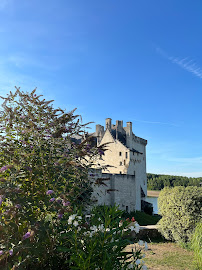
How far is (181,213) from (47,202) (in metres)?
9.74

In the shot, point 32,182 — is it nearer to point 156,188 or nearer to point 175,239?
point 175,239

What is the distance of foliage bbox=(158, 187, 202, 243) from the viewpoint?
469 inches

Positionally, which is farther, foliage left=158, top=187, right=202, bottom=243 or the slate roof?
the slate roof

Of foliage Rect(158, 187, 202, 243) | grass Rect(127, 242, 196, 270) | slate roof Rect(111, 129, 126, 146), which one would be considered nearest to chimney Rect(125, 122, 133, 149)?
slate roof Rect(111, 129, 126, 146)

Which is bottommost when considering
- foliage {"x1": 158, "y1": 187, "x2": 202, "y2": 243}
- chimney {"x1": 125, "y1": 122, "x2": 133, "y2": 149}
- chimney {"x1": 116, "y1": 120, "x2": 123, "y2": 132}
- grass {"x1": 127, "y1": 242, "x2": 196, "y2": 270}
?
grass {"x1": 127, "y1": 242, "x2": 196, "y2": 270}

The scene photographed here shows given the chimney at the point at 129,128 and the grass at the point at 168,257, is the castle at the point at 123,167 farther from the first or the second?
the grass at the point at 168,257

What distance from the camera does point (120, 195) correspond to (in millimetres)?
32344

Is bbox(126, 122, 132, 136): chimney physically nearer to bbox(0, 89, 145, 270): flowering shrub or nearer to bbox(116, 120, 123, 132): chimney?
bbox(116, 120, 123, 132): chimney

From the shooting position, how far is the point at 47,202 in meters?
3.98

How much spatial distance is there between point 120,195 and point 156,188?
63813mm

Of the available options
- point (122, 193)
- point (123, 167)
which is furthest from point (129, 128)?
point (122, 193)

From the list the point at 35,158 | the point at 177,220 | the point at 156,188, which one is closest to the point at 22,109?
the point at 35,158

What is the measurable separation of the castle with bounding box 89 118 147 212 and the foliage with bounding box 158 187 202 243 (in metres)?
14.9

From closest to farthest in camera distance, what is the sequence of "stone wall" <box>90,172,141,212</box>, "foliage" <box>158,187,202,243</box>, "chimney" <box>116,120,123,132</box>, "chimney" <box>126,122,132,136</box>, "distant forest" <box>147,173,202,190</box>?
"foliage" <box>158,187,202,243</box>
"stone wall" <box>90,172,141,212</box>
"chimney" <box>126,122,132,136</box>
"chimney" <box>116,120,123,132</box>
"distant forest" <box>147,173,202,190</box>
